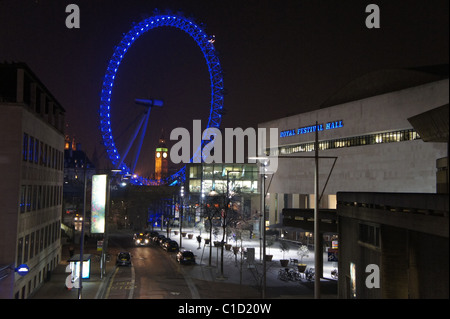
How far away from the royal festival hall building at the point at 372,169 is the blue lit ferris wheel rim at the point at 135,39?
10514 millimetres

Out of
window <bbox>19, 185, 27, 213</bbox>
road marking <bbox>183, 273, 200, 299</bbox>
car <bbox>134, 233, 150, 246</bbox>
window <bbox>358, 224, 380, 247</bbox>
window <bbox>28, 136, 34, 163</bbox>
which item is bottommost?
car <bbox>134, 233, 150, 246</bbox>

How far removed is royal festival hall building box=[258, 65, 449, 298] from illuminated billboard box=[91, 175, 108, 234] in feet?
47.7

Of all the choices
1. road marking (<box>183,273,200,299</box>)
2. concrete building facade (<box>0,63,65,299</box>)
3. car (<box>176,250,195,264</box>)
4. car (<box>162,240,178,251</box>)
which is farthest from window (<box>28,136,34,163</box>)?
car (<box>162,240,178,251</box>)

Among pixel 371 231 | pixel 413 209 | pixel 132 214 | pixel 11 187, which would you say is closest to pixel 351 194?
pixel 371 231

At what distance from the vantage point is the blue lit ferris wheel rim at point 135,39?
214 feet

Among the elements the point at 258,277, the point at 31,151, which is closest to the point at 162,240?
the point at 258,277

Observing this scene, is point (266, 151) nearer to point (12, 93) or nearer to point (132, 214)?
point (132, 214)

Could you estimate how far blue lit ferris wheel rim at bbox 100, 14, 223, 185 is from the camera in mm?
65375

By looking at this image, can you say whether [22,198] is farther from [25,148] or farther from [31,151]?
[31,151]

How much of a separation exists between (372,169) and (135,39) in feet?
119

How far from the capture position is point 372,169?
51188mm

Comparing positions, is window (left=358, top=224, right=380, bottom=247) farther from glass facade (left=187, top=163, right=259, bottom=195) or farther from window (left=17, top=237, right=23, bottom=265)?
glass facade (left=187, top=163, right=259, bottom=195)

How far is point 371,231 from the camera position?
20.2 m
